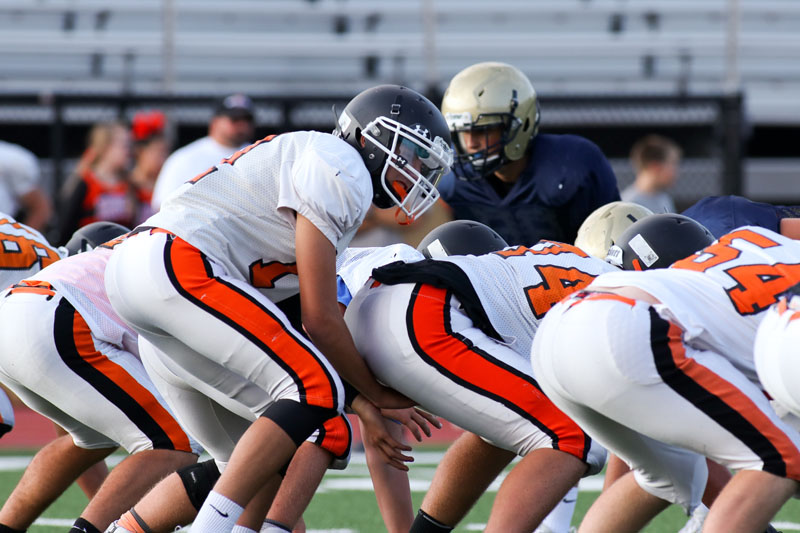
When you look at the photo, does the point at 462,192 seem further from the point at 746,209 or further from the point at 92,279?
the point at 92,279

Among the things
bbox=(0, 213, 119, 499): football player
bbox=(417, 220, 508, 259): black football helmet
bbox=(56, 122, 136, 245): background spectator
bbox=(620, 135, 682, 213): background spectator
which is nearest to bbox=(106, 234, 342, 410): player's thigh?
bbox=(417, 220, 508, 259): black football helmet

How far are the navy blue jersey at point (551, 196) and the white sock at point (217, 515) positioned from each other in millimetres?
2191

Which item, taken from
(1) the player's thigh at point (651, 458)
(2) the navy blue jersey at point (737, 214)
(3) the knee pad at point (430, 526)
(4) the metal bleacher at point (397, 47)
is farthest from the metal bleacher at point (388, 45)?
(1) the player's thigh at point (651, 458)

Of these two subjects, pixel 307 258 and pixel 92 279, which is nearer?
pixel 307 258

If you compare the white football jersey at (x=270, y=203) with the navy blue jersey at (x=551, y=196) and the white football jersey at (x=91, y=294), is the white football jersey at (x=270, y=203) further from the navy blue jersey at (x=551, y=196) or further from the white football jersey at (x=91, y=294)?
the navy blue jersey at (x=551, y=196)

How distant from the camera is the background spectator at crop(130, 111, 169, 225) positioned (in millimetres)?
7582

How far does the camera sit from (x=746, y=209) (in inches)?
143

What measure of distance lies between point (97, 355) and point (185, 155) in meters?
3.39

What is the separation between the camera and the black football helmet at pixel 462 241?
3592mm

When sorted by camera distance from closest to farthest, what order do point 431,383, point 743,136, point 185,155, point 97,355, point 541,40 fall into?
point 431,383 < point 97,355 < point 185,155 < point 743,136 < point 541,40

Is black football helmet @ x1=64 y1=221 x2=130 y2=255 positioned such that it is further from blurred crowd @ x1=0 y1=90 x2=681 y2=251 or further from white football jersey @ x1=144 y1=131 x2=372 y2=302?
blurred crowd @ x1=0 y1=90 x2=681 y2=251

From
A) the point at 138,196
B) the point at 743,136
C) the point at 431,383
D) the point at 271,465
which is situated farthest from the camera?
the point at 743,136

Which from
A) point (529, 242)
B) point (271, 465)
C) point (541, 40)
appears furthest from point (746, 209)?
point (541, 40)

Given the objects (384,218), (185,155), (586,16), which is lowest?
(384,218)
